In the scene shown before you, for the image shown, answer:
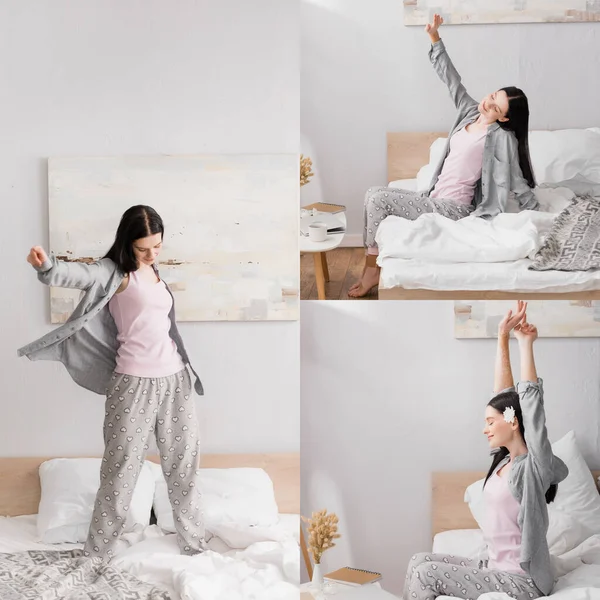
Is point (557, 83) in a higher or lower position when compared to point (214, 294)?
higher

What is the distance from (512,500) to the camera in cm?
251

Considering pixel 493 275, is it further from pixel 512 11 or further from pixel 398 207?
pixel 512 11

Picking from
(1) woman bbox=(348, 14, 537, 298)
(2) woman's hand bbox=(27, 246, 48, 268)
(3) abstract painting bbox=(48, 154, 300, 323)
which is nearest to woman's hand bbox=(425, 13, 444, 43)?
(1) woman bbox=(348, 14, 537, 298)

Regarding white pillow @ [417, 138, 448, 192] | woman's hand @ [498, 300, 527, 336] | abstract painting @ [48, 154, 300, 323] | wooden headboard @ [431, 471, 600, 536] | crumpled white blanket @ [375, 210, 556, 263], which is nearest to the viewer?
crumpled white blanket @ [375, 210, 556, 263]

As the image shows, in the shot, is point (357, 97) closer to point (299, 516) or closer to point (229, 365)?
point (229, 365)

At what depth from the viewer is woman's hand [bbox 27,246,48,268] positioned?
2.41 m

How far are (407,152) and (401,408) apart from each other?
27.5 inches

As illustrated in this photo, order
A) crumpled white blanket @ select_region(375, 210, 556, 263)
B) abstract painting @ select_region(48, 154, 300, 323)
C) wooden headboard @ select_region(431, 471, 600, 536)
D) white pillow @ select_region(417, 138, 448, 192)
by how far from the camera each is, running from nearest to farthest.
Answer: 1. crumpled white blanket @ select_region(375, 210, 556, 263)
2. white pillow @ select_region(417, 138, 448, 192)
3. wooden headboard @ select_region(431, 471, 600, 536)
4. abstract painting @ select_region(48, 154, 300, 323)

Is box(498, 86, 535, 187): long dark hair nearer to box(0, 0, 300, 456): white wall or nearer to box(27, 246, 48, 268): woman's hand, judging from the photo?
box(0, 0, 300, 456): white wall

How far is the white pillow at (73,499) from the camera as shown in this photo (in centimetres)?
284

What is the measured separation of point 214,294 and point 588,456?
3.79ft

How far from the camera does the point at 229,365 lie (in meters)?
2.92

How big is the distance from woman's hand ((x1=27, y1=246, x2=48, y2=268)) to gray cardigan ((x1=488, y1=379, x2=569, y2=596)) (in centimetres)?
126

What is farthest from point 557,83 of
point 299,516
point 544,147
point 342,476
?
point 299,516
